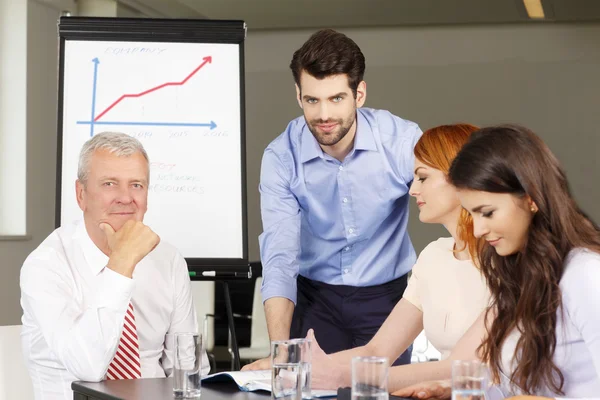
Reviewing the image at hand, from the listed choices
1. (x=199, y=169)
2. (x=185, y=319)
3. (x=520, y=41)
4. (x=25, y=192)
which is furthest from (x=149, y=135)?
(x=520, y=41)

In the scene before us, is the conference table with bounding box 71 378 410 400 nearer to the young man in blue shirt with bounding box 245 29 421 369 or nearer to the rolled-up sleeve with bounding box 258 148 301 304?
the rolled-up sleeve with bounding box 258 148 301 304

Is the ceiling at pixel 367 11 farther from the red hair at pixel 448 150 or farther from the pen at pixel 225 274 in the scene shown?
the red hair at pixel 448 150

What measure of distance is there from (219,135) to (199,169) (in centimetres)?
16

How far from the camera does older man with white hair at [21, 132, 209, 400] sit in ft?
6.57

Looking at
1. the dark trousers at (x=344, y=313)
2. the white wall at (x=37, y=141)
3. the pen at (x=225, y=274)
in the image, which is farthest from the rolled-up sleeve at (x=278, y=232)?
the white wall at (x=37, y=141)

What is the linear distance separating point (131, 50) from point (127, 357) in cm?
154

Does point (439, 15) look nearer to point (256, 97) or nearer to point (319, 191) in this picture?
point (256, 97)

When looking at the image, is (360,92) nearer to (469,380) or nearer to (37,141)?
(469,380)

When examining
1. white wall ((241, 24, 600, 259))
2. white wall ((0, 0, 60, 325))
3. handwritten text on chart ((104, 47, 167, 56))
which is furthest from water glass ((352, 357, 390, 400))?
white wall ((241, 24, 600, 259))

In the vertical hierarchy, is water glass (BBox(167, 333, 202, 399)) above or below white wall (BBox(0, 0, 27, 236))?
below

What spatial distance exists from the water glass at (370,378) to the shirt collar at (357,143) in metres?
1.52

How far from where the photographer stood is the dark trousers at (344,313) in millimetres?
2750

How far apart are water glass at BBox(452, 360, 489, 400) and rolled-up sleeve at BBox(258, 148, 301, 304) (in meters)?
1.35

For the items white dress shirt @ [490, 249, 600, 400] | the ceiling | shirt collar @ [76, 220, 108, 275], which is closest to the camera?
white dress shirt @ [490, 249, 600, 400]
